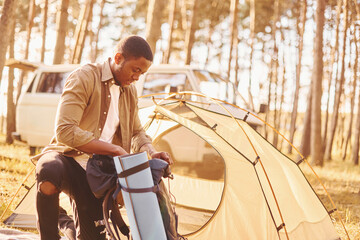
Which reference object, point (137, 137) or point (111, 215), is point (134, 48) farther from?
point (111, 215)

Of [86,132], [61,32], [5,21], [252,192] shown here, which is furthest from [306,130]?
[86,132]

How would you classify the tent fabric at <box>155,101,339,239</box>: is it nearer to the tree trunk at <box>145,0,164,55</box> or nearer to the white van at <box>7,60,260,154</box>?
the white van at <box>7,60,260,154</box>

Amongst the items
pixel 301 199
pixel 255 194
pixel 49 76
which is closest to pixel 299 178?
pixel 301 199

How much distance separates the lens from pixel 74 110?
2.51 m

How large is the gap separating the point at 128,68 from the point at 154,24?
22.7ft

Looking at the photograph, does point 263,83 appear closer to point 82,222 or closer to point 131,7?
point 131,7

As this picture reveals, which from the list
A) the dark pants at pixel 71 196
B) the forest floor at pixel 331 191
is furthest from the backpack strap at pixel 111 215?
the forest floor at pixel 331 191

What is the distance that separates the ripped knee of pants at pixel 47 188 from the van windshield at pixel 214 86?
438 cm

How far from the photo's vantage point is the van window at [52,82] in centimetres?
811

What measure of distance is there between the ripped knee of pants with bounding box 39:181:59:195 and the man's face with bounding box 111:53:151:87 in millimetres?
822

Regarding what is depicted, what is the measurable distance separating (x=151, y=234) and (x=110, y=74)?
1095 mm

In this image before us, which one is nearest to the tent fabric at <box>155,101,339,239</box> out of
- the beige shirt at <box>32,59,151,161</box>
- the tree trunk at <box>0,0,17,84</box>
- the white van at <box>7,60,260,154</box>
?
the beige shirt at <box>32,59,151,161</box>

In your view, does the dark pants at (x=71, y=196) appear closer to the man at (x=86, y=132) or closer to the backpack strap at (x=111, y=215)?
the man at (x=86, y=132)

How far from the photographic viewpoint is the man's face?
102 inches
